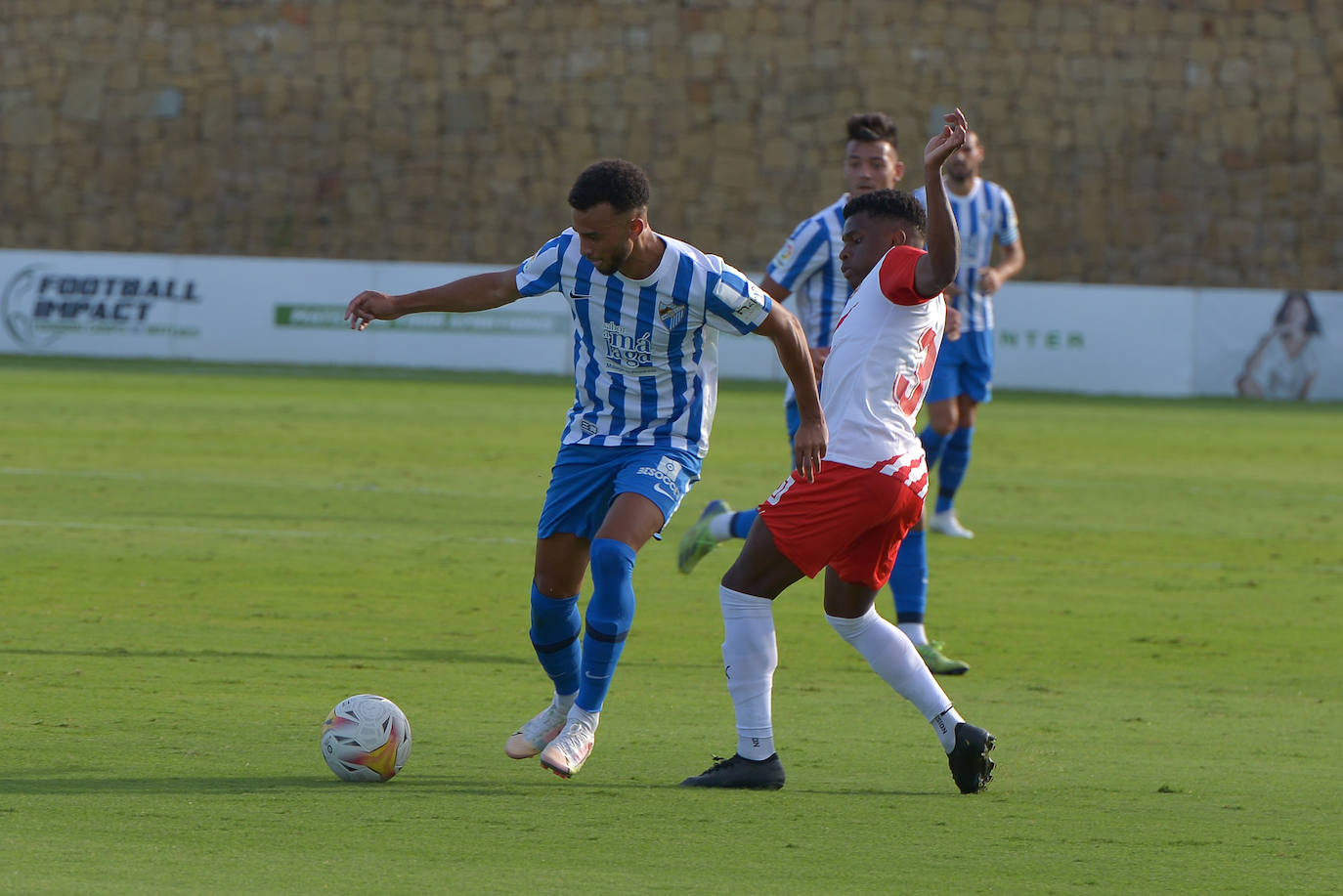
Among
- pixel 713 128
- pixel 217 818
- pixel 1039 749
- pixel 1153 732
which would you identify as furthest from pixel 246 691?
pixel 713 128

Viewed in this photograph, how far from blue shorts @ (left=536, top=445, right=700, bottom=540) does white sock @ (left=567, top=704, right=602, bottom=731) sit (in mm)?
583

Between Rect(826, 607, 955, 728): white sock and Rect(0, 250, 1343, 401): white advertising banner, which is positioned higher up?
Rect(826, 607, 955, 728): white sock

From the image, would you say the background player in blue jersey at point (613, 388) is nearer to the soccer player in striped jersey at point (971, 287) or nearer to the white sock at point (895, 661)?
the white sock at point (895, 661)

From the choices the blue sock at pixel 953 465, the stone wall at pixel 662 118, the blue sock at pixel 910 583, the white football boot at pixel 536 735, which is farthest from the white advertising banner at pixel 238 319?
the white football boot at pixel 536 735

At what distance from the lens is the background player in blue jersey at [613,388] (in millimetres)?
5266

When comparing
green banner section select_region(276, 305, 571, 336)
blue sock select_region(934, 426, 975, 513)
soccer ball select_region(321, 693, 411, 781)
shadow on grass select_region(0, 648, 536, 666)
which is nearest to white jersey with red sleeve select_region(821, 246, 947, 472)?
soccer ball select_region(321, 693, 411, 781)

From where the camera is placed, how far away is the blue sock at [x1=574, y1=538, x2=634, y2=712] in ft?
17.2

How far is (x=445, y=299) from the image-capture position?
5.49 metres

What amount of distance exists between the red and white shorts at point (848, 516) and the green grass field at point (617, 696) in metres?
0.62

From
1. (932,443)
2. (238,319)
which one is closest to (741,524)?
(932,443)

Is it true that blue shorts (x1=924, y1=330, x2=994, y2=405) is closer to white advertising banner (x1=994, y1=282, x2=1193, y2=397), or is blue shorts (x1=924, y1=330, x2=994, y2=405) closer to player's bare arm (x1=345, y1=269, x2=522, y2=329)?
player's bare arm (x1=345, y1=269, x2=522, y2=329)

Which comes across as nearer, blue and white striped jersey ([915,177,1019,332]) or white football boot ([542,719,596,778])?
white football boot ([542,719,596,778])

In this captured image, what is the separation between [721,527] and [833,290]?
1.18 m

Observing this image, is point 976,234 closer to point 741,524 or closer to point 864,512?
point 741,524
